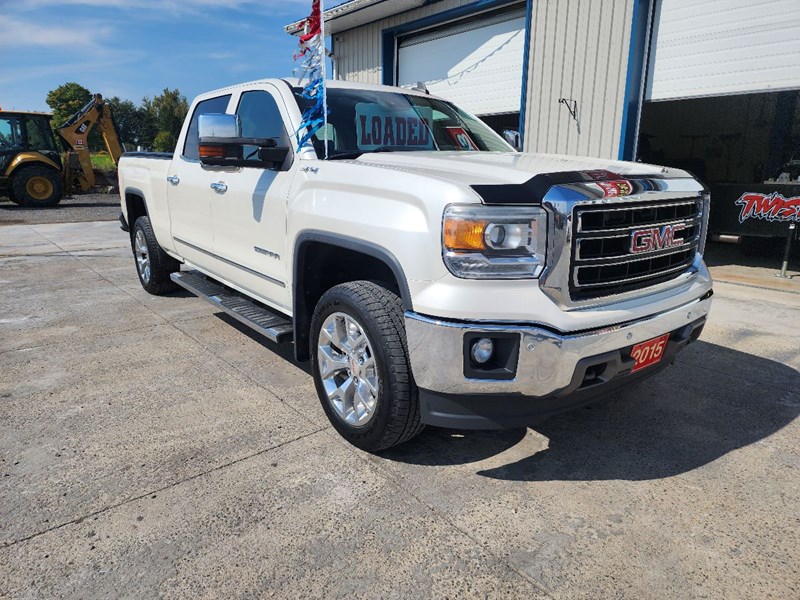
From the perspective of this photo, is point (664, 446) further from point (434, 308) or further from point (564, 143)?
point (564, 143)

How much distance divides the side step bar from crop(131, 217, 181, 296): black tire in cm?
65

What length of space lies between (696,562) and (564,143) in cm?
802

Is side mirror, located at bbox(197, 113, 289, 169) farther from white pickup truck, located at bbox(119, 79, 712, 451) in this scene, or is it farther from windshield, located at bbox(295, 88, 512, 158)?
windshield, located at bbox(295, 88, 512, 158)

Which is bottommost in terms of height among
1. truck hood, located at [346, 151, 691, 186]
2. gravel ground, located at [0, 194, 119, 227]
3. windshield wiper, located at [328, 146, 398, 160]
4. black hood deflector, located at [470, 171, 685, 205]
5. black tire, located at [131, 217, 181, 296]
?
gravel ground, located at [0, 194, 119, 227]

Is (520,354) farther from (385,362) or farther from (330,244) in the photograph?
(330,244)

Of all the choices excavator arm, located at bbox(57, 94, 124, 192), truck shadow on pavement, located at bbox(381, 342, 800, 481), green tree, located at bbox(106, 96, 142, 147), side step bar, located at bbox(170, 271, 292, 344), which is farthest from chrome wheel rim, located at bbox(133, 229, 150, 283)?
green tree, located at bbox(106, 96, 142, 147)

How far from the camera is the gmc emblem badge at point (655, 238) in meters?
2.51

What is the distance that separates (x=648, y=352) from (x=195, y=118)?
404 cm

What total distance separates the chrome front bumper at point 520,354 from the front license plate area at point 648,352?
18 centimetres

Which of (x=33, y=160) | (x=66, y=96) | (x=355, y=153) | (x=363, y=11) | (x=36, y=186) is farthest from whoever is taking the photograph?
(x=66, y=96)

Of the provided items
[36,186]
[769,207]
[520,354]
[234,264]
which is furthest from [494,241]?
[36,186]

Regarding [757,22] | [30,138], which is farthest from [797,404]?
[30,138]

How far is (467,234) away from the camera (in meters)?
2.20

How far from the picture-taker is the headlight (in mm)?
2199
